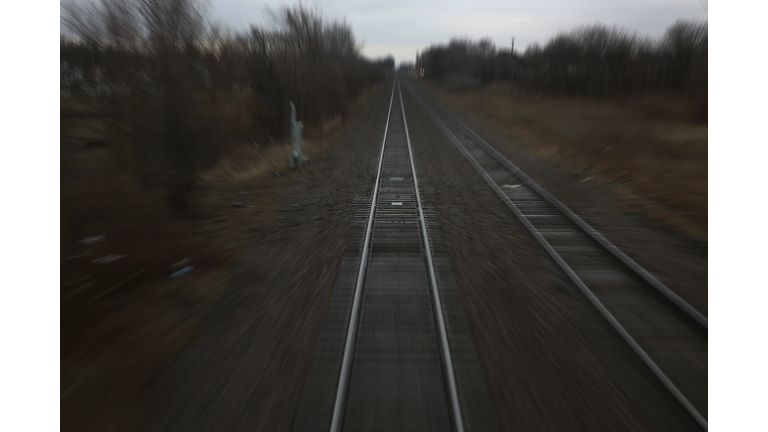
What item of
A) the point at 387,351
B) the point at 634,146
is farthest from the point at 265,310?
the point at 634,146

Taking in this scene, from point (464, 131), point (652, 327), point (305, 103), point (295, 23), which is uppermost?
point (295, 23)

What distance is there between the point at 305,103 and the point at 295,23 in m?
5.44

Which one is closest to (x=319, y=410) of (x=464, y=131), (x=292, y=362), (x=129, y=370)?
(x=292, y=362)

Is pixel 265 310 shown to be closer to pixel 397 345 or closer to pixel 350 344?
pixel 350 344

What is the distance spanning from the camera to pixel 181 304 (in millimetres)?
4785

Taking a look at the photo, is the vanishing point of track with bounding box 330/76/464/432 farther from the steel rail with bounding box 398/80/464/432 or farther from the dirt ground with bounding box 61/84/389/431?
the dirt ground with bounding box 61/84/389/431

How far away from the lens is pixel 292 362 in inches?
149

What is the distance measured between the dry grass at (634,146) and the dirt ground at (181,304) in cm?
620

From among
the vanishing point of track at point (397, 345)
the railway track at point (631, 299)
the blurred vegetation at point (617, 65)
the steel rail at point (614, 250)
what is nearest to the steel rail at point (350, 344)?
the vanishing point of track at point (397, 345)

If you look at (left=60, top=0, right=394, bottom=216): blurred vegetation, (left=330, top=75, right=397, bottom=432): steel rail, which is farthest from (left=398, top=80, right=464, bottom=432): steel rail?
(left=60, top=0, right=394, bottom=216): blurred vegetation

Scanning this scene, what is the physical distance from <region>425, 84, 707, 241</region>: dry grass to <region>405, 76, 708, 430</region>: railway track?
1.92 metres

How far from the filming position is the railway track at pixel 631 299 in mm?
3586

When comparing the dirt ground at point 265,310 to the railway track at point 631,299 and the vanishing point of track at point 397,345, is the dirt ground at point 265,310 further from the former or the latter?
the vanishing point of track at point 397,345

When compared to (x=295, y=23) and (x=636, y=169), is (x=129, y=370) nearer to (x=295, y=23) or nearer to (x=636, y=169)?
(x=636, y=169)
